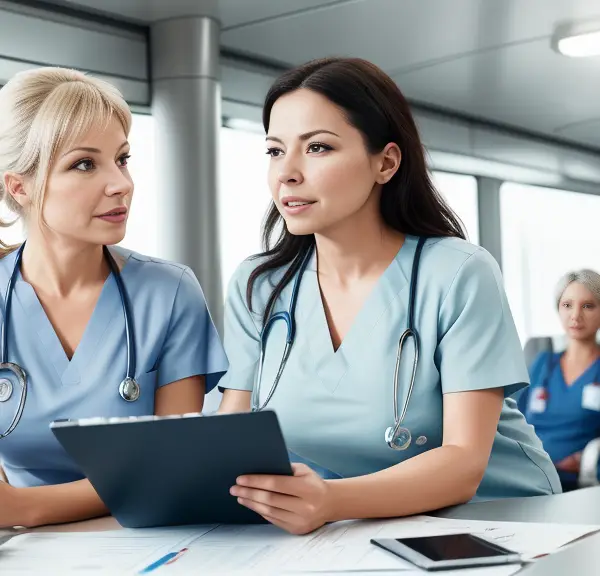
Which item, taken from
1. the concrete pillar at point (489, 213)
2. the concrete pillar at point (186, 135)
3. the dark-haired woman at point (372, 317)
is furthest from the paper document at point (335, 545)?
the concrete pillar at point (489, 213)

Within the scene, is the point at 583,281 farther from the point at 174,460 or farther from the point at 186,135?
the point at 174,460

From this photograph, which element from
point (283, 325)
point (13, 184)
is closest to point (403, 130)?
point (283, 325)

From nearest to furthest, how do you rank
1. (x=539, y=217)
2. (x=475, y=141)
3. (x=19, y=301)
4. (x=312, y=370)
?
1. (x=312, y=370)
2. (x=19, y=301)
3. (x=475, y=141)
4. (x=539, y=217)

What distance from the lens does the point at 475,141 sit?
565cm

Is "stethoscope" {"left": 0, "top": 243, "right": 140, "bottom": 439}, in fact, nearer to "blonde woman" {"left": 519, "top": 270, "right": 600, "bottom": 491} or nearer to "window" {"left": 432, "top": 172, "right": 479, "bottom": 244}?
"blonde woman" {"left": 519, "top": 270, "right": 600, "bottom": 491}

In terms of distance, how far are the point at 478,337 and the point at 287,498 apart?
1.46 feet

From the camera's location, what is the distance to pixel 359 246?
5.07 feet

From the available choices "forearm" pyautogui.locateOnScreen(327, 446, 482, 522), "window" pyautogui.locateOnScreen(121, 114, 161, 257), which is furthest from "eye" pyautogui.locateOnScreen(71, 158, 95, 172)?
"window" pyautogui.locateOnScreen(121, 114, 161, 257)

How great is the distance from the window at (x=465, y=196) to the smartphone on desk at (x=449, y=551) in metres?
4.71

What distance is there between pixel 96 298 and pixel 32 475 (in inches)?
12.5

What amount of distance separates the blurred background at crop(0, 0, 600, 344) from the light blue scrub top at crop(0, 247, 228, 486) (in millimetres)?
1810

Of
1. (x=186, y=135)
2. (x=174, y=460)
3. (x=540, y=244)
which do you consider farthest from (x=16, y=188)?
(x=540, y=244)

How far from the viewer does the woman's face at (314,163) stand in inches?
57.0

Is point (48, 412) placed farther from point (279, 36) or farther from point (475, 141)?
point (475, 141)
